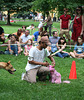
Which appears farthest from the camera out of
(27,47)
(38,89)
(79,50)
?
(27,47)

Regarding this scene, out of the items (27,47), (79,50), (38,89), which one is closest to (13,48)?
(27,47)

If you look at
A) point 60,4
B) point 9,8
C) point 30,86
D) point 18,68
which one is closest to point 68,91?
point 30,86

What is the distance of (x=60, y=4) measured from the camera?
543 inches

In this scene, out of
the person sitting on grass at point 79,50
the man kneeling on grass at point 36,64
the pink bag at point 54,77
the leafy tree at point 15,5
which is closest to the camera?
the man kneeling on grass at point 36,64

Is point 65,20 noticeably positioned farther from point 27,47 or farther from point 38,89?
point 38,89

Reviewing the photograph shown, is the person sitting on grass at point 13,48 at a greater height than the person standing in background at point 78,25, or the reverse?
the person standing in background at point 78,25

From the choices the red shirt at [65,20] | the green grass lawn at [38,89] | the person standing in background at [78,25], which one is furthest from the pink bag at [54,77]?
the red shirt at [65,20]

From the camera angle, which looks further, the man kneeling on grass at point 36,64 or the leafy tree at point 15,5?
the leafy tree at point 15,5

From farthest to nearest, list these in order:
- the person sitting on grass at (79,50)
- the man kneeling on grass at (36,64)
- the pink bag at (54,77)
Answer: the person sitting on grass at (79,50), the pink bag at (54,77), the man kneeling on grass at (36,64)

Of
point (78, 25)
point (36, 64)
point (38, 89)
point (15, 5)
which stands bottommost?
point (38, 89)

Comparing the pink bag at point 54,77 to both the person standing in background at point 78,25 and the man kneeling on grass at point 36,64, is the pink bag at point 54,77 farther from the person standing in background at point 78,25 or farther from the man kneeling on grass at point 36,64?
the person standing in background at point 78,25

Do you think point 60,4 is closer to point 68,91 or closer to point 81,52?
point 81,52

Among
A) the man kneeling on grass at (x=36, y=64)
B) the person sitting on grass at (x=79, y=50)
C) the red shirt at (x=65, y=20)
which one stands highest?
the red shirt at (x=65, y=20)

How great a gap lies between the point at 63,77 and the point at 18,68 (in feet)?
5.98
